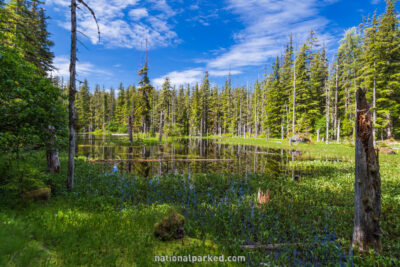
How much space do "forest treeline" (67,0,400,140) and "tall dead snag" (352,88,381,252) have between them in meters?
0.54

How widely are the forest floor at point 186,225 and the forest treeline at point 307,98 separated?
3.66 meters

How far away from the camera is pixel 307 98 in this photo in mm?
44500

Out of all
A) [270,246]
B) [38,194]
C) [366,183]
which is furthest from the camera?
[38,194]

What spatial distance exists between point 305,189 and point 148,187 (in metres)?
8.85

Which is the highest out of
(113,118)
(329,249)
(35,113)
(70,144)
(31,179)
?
(113,118)

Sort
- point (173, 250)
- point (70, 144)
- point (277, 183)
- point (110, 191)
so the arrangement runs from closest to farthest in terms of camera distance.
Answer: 1. point (173, 250)
2. point (70, 144)
3. point (110, 191)
4. point (277, 183)

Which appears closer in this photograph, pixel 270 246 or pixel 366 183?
pixel 366 183

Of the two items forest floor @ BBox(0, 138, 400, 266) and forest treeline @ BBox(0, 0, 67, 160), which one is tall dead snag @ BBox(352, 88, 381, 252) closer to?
forest floor @ BBox(0, 138, 400, 266)

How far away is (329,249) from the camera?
533 centimetres

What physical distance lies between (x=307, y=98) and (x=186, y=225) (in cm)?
4745

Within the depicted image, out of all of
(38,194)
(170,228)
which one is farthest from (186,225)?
(38,194)

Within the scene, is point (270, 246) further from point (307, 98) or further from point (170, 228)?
point (307, 98)

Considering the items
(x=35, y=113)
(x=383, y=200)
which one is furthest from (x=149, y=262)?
(x=383, y=200)

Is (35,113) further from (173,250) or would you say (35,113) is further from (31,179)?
(173,250)
